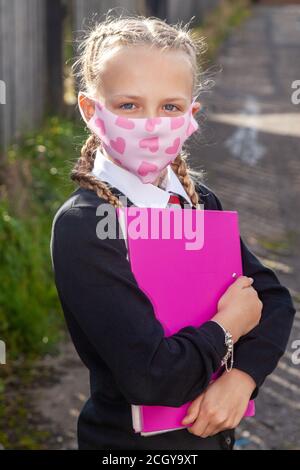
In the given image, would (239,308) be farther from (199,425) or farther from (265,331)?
(199,425)

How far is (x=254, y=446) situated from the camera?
12.8 feet

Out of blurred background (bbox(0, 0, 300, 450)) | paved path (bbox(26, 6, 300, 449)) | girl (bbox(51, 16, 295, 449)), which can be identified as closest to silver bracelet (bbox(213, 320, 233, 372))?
girl (bbox(51, 16, 295, 449))

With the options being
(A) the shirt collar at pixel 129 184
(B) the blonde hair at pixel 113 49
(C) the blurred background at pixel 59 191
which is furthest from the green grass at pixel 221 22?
(A) the shirt collar at pixel 129 184

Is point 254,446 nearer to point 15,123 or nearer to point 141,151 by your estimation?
point 141,151

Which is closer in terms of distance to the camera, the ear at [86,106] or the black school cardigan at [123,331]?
the black school cardigan at [123,331]

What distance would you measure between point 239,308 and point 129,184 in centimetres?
36

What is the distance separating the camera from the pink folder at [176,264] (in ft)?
6.97

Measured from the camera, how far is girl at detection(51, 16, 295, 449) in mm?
2066

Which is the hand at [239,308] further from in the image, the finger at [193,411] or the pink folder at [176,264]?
the finger at [193,411]

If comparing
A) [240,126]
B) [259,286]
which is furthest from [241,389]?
[240,126]

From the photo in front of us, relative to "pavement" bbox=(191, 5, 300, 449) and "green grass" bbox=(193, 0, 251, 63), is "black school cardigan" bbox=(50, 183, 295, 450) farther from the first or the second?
"green grass" bbox=(193, 0, 251, 63)

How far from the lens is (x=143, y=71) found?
2129 millimetres

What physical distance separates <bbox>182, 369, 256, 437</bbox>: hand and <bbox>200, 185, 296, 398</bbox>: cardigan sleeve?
49mm

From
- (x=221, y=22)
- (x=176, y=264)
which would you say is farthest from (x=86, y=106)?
(x=221, y=22)
